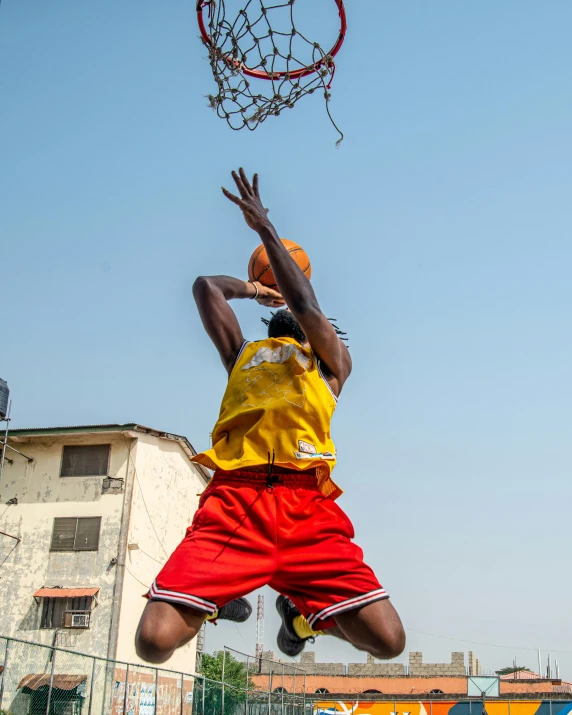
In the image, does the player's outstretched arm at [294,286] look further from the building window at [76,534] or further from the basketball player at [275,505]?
the building window at [76,534]

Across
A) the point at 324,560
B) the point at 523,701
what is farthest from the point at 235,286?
the point at 523,701

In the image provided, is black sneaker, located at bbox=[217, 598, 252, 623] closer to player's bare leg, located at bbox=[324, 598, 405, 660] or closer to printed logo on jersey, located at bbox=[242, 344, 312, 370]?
player's bare leg, located at bbox=[324, 598, 405, 660]

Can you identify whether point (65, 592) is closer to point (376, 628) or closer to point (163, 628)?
point (163, 628)

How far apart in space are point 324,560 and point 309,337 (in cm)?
136

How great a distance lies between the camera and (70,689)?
55.9 ft

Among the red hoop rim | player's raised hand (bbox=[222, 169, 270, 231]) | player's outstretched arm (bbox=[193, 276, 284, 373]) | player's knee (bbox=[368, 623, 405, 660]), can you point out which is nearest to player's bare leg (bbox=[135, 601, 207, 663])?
player's knee (bbox=[368, 623, 405, 660])

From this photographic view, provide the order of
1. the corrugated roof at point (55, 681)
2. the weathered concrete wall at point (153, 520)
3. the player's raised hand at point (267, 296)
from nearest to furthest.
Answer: the player's raised hand at point (267, 296), the corrugated roof at point (55, 681), the weathered concrete wall at point (153, 520)

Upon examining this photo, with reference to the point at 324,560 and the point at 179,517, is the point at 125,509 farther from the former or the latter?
the point at 324,560

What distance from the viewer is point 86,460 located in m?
25.8

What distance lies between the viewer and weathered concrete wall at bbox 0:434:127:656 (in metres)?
23.8

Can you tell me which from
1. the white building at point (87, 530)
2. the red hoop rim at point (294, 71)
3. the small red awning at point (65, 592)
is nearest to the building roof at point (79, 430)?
the white building at point (87, 530)

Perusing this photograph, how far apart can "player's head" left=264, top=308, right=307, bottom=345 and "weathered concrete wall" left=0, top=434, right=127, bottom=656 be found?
65.8ft

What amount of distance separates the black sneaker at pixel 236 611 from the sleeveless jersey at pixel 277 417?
31.7 inches

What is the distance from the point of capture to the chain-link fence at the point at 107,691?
15.5 meters
